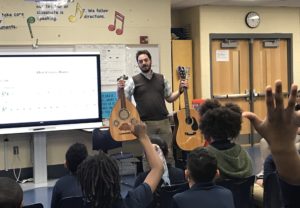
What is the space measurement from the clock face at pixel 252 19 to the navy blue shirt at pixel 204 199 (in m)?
6.00

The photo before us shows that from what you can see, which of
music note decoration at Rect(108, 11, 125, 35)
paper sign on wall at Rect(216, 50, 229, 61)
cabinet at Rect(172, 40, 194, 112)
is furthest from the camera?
paper sign on wall at Rect(216, 50, 229, 61)

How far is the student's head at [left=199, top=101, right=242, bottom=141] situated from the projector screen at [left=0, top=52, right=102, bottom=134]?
3046 millimetres

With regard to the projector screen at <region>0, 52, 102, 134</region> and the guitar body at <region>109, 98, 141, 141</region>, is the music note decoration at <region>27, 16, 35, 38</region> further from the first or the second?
the guitar body at <region>109, 98, 141, 141</region>

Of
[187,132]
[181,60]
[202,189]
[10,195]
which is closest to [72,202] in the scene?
[202,189]

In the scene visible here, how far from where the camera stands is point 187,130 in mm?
5266

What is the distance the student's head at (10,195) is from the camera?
→ 145cm

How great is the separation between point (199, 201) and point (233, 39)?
596 centimetres

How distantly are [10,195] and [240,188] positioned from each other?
Answer: 1.54 m

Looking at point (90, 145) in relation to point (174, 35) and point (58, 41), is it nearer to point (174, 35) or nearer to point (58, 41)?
point (58, 41)

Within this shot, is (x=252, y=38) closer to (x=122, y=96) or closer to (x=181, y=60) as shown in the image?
(x=181, y=60)

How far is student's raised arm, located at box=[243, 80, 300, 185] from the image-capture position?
3.47ft

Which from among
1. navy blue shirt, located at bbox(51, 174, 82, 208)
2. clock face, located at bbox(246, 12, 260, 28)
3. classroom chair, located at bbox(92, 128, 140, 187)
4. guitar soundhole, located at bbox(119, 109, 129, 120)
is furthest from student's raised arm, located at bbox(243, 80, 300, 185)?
clock face, located at bbox(246, 12, 260, 28)

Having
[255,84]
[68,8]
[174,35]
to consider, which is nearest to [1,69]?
[68,8]

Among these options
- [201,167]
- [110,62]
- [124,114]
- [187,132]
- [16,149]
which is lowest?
[16,149]
